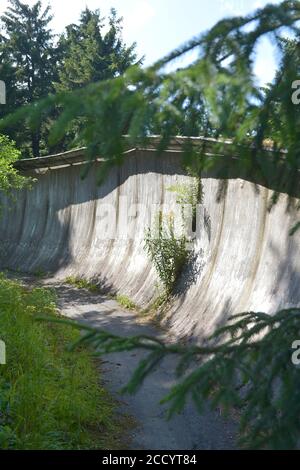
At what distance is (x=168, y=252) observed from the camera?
8.46 m

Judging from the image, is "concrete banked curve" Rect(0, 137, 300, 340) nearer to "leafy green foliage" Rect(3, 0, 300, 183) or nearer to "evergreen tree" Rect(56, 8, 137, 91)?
"leafy green foliage" Rect(3, 0, 300, 183)

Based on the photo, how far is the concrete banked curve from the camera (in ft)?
19.4

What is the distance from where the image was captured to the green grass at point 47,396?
13.0ft

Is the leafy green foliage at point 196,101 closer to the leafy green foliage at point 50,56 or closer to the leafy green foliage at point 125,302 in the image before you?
the leafy green foliage at point 125,302

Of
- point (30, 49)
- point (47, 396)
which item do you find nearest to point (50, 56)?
point (30, 49)

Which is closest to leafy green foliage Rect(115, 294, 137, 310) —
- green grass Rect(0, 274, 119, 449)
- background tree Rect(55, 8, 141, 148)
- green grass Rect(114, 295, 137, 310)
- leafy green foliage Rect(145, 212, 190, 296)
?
green grass Rect(114, 295, 137, 310)

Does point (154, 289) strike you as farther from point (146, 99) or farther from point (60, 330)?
point (146, 99)

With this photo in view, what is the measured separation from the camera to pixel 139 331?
7.62 meters

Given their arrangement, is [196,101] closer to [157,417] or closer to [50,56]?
[157,417]

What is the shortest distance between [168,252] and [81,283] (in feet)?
12.1

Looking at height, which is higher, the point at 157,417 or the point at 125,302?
the point at 125,302

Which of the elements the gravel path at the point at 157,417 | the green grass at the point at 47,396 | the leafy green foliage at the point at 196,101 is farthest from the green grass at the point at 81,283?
the leafy green foliage at the point at 196,101

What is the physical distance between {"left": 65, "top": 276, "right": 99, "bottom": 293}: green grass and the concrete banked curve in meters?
0.19

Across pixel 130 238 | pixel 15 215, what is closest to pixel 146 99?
pixel 130 238
